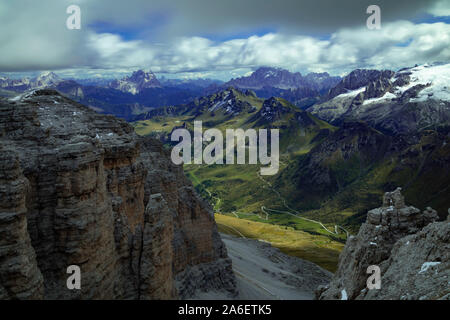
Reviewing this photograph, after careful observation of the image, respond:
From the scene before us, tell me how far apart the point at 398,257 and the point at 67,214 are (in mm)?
32145

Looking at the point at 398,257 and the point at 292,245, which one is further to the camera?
the point at 292,245

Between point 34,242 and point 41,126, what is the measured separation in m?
10.8

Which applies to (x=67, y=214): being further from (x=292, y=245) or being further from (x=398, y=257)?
(x=292, y=245)

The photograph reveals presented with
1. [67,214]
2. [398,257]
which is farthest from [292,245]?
[67,214]

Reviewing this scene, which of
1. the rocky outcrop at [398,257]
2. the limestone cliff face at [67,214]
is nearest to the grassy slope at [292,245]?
the rocky outcrop at [398,257]

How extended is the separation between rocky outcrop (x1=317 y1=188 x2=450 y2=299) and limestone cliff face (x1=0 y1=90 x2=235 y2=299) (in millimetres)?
21720

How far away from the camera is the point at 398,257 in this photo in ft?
113

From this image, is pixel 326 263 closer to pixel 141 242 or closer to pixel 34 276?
pixel 141 242

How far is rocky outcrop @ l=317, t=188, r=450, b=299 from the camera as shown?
1016 inches

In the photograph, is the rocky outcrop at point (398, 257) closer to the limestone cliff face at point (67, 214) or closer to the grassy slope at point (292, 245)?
the limestone cliff face at point (67, 214)

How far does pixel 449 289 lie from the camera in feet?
70.6

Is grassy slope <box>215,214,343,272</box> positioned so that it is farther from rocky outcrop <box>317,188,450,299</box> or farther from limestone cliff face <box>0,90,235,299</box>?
limestone cliff face <box>0,90,235,299</box>

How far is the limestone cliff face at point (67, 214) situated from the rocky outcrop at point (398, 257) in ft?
71.3
